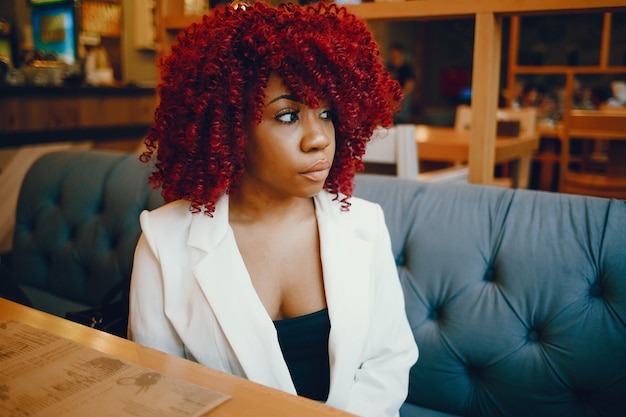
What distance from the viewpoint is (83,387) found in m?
0.80

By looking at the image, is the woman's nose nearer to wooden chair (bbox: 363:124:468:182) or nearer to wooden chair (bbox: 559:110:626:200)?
wooden chair (bbox: 363:124:468:182)

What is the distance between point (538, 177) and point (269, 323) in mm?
6113

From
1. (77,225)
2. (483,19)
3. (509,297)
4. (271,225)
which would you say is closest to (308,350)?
(271,225)

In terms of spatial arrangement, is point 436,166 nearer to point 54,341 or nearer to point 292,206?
point 292,206

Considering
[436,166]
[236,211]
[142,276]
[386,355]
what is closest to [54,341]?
[142,276]

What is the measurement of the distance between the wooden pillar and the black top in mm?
831

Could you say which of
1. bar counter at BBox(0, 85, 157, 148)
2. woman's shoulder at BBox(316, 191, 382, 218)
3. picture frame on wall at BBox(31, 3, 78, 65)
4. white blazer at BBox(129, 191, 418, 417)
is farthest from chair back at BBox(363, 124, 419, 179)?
picture frame on wall at BBox(31, 3, 78, 65)

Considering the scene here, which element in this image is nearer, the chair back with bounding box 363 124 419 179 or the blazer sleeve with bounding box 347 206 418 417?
the blazer sleeve with bounding box 347 206 418 417

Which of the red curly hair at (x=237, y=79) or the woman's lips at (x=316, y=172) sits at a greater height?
the red curly hair at (x=237, y=79)

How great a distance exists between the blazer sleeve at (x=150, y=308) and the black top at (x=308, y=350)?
0.66 feet

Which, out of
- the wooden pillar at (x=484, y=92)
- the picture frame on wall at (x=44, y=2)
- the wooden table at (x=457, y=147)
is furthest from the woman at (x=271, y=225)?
the picture frame on wall at (x=44, y=2)

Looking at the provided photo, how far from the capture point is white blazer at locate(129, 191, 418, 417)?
109 cm

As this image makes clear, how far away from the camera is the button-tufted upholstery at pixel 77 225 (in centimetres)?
204

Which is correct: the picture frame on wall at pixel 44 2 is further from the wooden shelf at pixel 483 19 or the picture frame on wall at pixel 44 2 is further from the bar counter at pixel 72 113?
the wooden shelf at pixel 483 19
